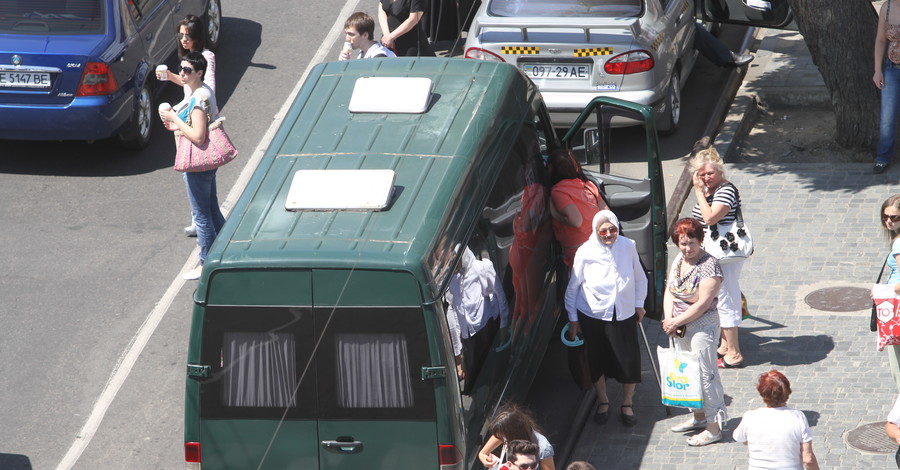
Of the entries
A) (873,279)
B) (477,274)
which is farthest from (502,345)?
(873,279)

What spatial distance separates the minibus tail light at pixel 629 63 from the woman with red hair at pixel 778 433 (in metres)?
5.52

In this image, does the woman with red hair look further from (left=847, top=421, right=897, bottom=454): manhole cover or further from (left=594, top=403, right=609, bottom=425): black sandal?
(left=594, top=403, right=609, bottom=425): black sandal

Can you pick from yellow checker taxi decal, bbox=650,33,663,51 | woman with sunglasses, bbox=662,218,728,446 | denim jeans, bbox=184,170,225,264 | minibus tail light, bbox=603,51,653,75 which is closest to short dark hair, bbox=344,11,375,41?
denim jeans, bbox=184,170,225,264

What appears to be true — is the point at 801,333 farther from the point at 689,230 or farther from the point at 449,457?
the point at 449,457

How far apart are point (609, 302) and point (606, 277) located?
0.57ft

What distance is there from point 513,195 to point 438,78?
35.5 inches

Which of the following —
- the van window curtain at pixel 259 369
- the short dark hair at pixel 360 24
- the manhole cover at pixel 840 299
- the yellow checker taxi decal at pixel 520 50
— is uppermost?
the van window curtain at pixel 259 369

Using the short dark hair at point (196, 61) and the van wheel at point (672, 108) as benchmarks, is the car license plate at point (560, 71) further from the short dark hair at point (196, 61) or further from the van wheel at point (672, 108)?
the short dark hair at point (196, 61)

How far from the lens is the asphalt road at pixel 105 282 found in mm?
9039

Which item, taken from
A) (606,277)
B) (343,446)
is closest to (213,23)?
(606,277)

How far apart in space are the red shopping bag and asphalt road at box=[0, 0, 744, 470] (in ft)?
8.46

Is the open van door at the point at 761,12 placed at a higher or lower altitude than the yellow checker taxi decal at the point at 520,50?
higher

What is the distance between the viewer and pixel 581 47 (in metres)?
12.0

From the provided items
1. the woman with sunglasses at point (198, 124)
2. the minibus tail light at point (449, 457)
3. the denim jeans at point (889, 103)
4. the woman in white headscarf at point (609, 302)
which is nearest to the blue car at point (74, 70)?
the woman with sunglasses at point (198, 124)
